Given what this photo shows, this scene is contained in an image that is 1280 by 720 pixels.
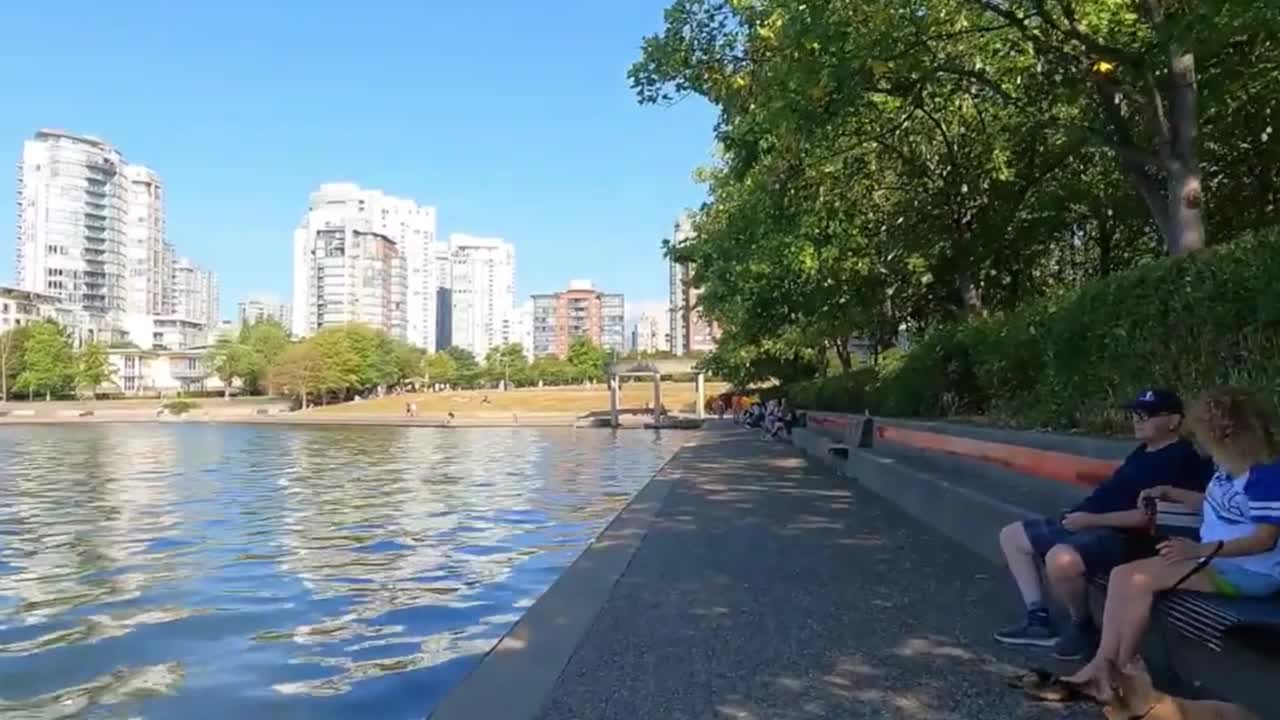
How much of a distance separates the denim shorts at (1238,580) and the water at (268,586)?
366 centimetres

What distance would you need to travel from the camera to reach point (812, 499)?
1484 centimetres

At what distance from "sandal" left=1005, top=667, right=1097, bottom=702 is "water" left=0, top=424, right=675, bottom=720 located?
9.41ft

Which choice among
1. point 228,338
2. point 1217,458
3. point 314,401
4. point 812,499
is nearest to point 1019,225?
point 812,499

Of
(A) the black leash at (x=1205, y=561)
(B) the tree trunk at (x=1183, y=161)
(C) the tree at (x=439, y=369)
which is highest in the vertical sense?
(C) the tree at (x=439, y=369)

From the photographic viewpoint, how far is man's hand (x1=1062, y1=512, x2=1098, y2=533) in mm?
5605

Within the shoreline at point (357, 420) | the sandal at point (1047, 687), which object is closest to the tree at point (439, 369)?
the shoreline at point (357, 420)

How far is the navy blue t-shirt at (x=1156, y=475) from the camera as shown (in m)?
5.57

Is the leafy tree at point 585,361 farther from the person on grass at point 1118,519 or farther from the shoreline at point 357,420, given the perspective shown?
the person on grass at point 1118,519

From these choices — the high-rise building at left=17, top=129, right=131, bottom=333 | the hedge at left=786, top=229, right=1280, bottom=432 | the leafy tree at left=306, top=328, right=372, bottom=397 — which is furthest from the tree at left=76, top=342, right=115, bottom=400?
the hedge at left=786, top=229, right=1280, bottom=432

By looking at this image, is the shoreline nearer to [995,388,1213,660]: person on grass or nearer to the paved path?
the paved path

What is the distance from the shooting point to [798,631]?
21.1 feet

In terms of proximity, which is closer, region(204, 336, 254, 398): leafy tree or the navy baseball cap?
the navy baseball cap

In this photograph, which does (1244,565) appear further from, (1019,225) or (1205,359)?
(1019,225)

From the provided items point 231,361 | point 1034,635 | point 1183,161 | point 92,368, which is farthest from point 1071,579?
point 231,361
